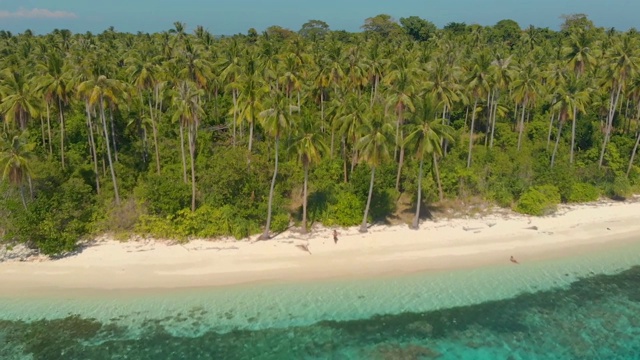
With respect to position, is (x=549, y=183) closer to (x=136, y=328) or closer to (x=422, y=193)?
(x=422, y=193)

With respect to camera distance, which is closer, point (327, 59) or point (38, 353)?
point (38, 353)

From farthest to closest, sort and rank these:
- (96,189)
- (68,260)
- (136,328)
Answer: (96,189), (68,260), (136,328)

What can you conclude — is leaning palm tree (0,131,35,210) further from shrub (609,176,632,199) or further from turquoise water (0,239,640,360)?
shrub (609,176,632,199)

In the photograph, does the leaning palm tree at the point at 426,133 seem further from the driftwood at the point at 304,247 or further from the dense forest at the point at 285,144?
the driftwood at the point at 304,247

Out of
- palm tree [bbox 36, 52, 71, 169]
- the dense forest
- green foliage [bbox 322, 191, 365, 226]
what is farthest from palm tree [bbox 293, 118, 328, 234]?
palm tree [bbox 36, 52, 71, 169]

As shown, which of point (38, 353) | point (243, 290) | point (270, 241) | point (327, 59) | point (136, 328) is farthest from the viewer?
point (327, 59)

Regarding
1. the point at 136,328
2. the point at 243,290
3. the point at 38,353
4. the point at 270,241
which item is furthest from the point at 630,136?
the point at 38,353

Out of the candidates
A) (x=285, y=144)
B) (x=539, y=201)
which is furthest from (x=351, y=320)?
(x=539, y=201)

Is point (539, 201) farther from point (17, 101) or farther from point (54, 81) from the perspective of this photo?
point (17, 101)
